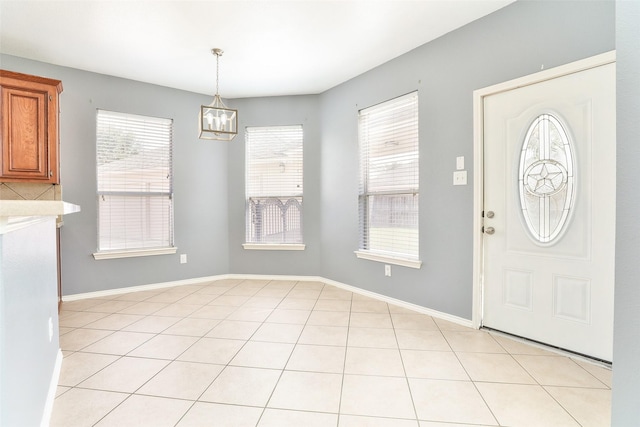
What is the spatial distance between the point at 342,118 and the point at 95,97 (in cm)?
303

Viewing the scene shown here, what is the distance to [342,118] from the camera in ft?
13.0

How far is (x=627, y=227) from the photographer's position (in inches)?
31.3

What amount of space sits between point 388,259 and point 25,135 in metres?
3.80

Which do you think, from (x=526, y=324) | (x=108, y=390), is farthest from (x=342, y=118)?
(x=108, y=390)

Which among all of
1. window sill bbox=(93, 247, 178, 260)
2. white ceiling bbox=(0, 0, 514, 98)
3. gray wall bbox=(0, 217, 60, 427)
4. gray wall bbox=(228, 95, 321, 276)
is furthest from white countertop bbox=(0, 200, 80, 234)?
gray wall bbox=(228, 95, 321, 276)

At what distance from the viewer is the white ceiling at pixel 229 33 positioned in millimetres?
2430

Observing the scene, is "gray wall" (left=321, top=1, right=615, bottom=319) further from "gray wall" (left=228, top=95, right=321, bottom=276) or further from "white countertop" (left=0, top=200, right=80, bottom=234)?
"white countertop" (left=0, top=200, right=80, bottom=234)

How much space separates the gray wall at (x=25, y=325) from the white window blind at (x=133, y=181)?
2.25 metres

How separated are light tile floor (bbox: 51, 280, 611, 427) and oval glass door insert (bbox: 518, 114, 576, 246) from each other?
0.95m

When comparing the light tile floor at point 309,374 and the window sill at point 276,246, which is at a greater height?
the window sill at point 276,246

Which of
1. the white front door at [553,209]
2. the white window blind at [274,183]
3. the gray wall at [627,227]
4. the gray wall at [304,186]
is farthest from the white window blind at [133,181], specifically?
the gray wall at [627,227]

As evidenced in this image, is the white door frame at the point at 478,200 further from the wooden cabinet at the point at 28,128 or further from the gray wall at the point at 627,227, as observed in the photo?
the wooden cabinet at the point at 28,128

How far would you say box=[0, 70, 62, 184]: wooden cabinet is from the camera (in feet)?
8.91

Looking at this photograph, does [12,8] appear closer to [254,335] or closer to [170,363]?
[170,363]
